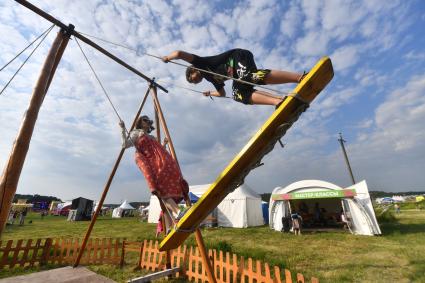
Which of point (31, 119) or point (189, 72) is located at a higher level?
point (189, 72)

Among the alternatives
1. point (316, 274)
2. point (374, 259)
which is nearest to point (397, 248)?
point (374, 259)

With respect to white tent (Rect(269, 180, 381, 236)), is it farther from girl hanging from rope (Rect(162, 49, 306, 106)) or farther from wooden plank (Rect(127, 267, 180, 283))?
girl hanging from rope (Rect(162, 49, 306, 106))

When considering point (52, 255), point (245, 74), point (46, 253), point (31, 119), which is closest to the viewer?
point (31, 119)

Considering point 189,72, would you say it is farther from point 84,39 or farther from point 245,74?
point 84,39

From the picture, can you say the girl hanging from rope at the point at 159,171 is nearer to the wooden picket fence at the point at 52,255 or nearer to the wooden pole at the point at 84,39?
the wooden pole at the point at 84,39

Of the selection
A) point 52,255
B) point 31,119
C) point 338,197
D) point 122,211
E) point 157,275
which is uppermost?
point 122,211

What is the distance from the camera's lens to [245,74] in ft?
10.9

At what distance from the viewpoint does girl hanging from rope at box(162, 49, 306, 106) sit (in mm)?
3074

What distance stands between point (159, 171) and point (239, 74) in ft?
7.54

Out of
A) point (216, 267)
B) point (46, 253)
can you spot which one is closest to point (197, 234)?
point (216, 267)

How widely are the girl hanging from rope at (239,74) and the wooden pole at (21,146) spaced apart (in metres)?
1.86

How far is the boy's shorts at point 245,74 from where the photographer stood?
10.4ft

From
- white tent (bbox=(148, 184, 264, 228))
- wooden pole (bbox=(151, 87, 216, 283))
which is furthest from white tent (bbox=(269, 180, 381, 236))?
wooden pole (bbox=(151, 87, 216, 283))

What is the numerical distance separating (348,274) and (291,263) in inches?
69.0
